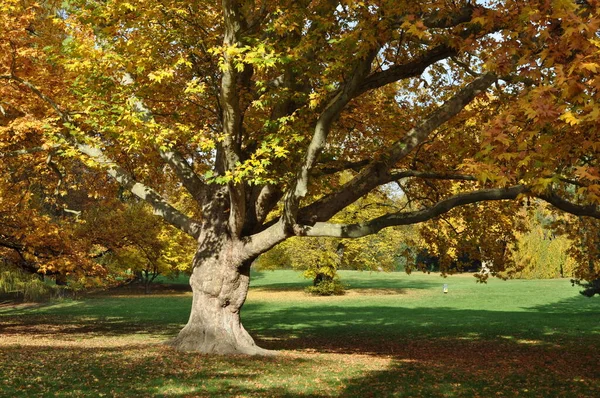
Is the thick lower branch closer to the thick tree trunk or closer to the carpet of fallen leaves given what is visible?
the thick tree trunk

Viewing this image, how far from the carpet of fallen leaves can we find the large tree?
2014 millimetres

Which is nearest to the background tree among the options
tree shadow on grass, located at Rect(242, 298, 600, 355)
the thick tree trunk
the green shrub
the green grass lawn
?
the green shrub

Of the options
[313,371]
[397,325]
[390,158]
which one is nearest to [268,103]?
[390,158]

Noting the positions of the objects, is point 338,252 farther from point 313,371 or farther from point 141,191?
point 313,371

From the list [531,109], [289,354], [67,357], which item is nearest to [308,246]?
[289,354]

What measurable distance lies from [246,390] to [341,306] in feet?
78.8

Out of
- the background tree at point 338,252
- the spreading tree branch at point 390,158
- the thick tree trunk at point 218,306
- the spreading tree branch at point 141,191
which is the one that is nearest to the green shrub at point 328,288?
the background tree at point 338,252

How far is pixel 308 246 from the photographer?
37688mm

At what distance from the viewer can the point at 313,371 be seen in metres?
11.0

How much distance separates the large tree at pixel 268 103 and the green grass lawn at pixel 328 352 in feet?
8.15

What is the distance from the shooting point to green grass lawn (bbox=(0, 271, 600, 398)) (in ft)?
30.7

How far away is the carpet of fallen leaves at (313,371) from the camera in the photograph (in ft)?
29.4

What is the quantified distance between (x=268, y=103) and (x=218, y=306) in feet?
15.9

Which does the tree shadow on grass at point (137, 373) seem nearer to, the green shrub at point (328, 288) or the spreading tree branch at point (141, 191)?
the spreading tree branch at point (141, 191)
